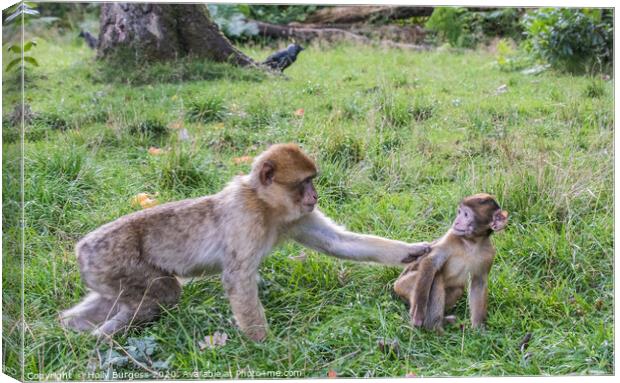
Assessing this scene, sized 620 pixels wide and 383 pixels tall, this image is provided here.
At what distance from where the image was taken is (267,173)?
177 inches

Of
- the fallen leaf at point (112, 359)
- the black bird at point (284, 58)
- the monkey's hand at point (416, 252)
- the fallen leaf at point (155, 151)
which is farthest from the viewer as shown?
the black bird at point (284, 58)

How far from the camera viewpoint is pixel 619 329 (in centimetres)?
465

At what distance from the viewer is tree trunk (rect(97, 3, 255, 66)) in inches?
205

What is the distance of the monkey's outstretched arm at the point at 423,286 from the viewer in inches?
177

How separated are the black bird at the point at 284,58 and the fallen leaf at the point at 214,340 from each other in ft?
6.32

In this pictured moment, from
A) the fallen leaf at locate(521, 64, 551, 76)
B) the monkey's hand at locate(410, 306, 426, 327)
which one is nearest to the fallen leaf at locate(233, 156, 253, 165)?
the monkey's hand at locate(410, 306, 426, 327)

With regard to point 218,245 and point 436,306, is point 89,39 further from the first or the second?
point 436,306

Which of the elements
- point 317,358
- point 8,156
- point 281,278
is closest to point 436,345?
point 317,358

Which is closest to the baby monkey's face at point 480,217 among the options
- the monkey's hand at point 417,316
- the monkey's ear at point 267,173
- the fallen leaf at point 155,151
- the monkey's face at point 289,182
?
the monkey's hand at point 417,316

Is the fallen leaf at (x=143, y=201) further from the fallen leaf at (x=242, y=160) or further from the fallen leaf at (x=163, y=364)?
the fallen leaf at (x=163, y=364)

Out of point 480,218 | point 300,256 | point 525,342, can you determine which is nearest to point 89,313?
point 300,256

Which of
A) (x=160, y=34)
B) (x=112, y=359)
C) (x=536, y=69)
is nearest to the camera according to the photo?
(x=112, y=359)

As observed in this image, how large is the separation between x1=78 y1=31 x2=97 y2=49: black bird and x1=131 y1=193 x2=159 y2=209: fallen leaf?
3.93ft

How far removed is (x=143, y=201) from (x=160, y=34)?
1106 millimetres
